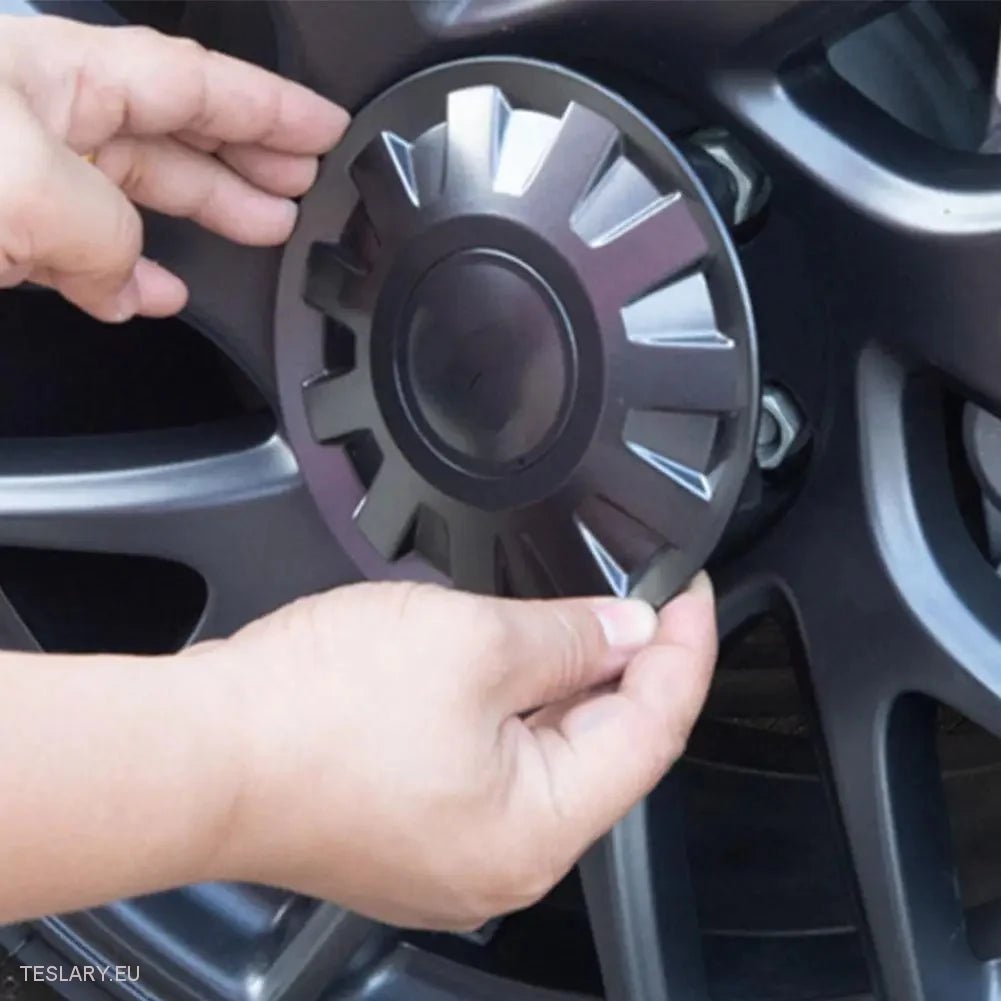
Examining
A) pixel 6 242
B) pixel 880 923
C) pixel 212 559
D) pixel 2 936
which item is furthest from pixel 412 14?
pixel 2 936

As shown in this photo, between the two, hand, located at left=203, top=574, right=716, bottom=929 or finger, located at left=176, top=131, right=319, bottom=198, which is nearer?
hand, located at left=203, top=574, right=716, bottom=929

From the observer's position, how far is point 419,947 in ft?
3.12

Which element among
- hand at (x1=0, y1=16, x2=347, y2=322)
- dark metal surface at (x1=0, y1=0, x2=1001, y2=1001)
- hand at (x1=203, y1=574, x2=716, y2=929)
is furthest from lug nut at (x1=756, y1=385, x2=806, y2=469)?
hand at (x1=0, y1=16, x2=347, y2=322)

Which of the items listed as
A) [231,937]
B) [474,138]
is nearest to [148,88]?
[474,138]

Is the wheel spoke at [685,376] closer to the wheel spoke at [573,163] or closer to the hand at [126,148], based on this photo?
the wheel spoke at [573,163]

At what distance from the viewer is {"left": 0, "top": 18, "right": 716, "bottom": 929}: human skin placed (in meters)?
0.61

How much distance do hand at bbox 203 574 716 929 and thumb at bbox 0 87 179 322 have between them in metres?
0.22

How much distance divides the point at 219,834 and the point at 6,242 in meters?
0.31

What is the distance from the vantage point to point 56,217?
0.77 m

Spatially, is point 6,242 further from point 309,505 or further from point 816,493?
point 816,493

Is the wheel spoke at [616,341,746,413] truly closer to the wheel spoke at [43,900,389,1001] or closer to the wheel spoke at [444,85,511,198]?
the wheel spoke at [444,85,511,198]

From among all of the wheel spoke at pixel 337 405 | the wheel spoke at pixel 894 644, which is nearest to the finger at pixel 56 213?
the wheel spoke at pixel 337 405

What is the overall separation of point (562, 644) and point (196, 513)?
0.29 m

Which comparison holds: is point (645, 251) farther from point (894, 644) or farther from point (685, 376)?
point (894, 644)
